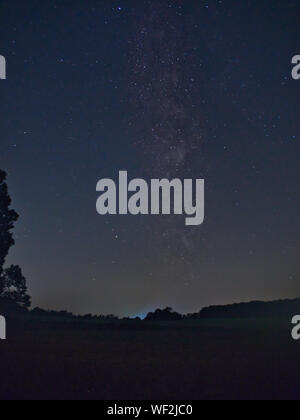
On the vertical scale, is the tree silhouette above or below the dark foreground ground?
above

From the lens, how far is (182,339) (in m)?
13.3

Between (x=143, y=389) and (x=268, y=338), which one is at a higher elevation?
(x=268, y=338)

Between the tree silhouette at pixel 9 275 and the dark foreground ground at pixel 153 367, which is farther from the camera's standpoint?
the tree silhouette at pixel 9 275

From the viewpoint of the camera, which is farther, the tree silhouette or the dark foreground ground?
the tree silhouette

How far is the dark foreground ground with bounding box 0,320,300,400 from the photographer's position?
9797 mm

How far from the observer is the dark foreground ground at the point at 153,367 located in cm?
980

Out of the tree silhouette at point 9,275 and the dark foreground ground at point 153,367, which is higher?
the tree silhouette at point 9,275

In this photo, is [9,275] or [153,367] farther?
[9,275]

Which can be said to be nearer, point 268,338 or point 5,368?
point 5,368

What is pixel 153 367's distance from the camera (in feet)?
35.9
